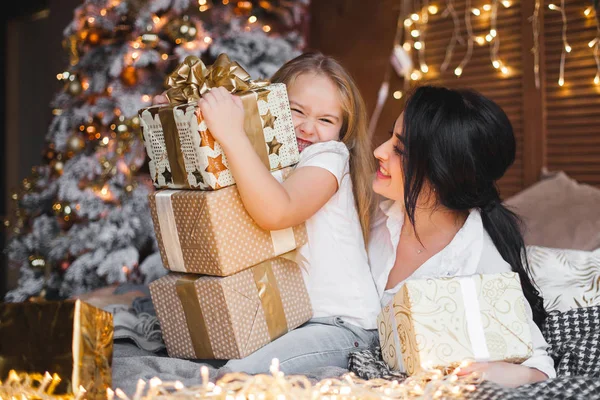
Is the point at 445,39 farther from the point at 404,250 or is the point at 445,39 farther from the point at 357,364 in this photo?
the point at 357,364

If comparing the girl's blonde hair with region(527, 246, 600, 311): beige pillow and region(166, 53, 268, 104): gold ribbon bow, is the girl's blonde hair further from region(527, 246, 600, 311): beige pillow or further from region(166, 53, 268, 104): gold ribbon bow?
region(527, 246, 600, 311): beige pillow

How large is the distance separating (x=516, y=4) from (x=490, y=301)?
71.3 inches

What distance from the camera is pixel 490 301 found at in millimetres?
1229

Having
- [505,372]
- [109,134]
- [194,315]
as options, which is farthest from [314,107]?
[109,134]

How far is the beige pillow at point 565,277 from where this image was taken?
1.64 metres

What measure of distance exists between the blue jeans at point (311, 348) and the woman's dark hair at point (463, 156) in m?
0.31

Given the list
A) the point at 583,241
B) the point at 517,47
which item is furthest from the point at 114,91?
the point at 583,241

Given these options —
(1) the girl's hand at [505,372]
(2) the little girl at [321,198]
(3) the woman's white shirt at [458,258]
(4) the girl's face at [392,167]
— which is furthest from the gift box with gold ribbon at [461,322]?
(4) the girl's face at [392,167]

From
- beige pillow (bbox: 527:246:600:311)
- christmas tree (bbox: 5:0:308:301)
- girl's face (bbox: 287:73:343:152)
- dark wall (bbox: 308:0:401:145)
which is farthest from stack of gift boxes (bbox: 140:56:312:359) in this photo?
dark wall (bbox: 308:0:401:145)

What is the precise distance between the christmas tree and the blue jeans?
3.89ft

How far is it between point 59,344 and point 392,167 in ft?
2.81

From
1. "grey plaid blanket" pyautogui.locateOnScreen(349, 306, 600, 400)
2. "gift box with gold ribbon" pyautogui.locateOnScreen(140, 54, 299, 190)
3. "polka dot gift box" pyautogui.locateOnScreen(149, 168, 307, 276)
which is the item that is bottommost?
"grey plaid blanket" pyautogui.locateOnScreen(349, 306, 600, 400)

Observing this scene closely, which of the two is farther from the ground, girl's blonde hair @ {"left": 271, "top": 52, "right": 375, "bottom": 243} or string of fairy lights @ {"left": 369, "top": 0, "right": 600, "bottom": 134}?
string of fairy lights @ {"left": 369, "top": 0, "right": 600, "bottom": 134}

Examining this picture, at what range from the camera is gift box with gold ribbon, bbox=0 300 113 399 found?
1.13 meters
